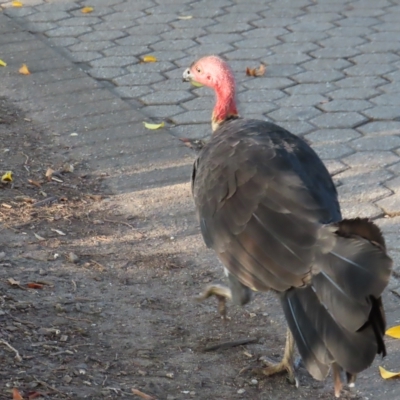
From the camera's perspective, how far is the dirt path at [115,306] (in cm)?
382

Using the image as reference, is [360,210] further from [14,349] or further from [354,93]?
[14,349]

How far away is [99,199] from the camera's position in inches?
208

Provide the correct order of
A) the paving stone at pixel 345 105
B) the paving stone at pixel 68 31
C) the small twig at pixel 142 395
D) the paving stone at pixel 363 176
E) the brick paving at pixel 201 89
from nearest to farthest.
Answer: the small twig at pixel 142 395
the paving stone at pixel 363 176
the brick paving at pixel 201 89
the paving stone at pixel 345 105
the paving stone at pixel 68 31

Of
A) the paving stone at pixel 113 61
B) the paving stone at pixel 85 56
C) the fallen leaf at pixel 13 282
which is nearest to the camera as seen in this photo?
the fallen leaf at pixel 13 282

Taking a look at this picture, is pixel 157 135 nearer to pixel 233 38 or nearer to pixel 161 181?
pixel 161 181

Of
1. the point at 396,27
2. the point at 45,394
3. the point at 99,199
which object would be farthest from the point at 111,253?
the point at 396,27

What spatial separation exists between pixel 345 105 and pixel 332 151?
704 millimetres

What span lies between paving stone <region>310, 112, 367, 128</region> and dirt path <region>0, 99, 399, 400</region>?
1.22m

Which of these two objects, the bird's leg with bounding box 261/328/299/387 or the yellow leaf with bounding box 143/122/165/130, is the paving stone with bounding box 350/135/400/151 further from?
the bird's leg with bounding box 261/328/299/387

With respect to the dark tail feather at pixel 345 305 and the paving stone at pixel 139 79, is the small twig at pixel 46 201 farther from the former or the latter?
the dark tail feather at pixel 345 305

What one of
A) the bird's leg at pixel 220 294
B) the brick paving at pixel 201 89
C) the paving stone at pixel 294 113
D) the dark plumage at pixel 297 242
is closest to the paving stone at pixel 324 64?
the brick paving at pixel 201 89

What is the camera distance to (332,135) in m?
5.95

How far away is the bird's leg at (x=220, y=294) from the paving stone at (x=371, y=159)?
1.74 metres

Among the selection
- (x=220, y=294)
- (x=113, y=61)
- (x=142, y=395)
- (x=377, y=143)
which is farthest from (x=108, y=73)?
(x=142, y=395)
